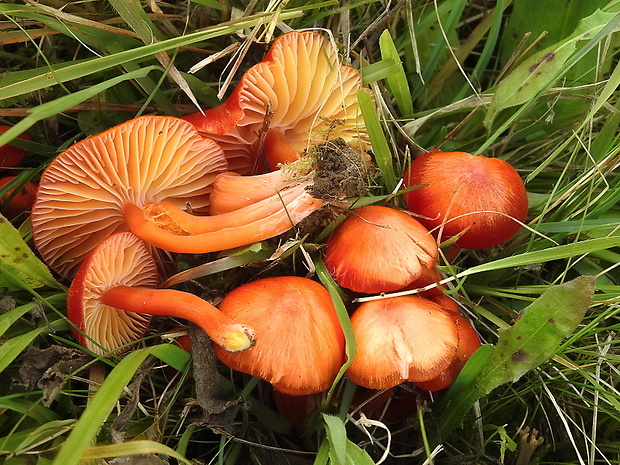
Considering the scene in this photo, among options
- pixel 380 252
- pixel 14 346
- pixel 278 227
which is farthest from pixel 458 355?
pixel 14 346

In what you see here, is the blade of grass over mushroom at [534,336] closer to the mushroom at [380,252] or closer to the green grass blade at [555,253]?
the green grass blade at [555,253]

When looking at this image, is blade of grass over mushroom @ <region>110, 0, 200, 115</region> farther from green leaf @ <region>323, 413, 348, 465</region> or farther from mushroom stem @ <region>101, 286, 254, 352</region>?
green leaf @ <region>323, 413, 348, 465</region>

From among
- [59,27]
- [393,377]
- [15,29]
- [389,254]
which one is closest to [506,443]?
[393,377]

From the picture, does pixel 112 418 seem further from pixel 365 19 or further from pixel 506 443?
pixel 365 19

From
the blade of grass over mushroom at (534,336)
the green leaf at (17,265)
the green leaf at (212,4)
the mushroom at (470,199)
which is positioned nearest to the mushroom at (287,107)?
the mushroom at (470,199)

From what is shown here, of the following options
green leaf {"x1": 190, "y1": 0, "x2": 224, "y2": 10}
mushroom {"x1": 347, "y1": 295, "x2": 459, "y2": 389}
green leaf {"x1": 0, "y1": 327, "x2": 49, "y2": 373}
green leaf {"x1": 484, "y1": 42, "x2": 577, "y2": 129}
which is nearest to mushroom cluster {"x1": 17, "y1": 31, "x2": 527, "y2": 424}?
mushroom {"x1": 347, "y1": 295, "x2": 459, "y2": 389}
